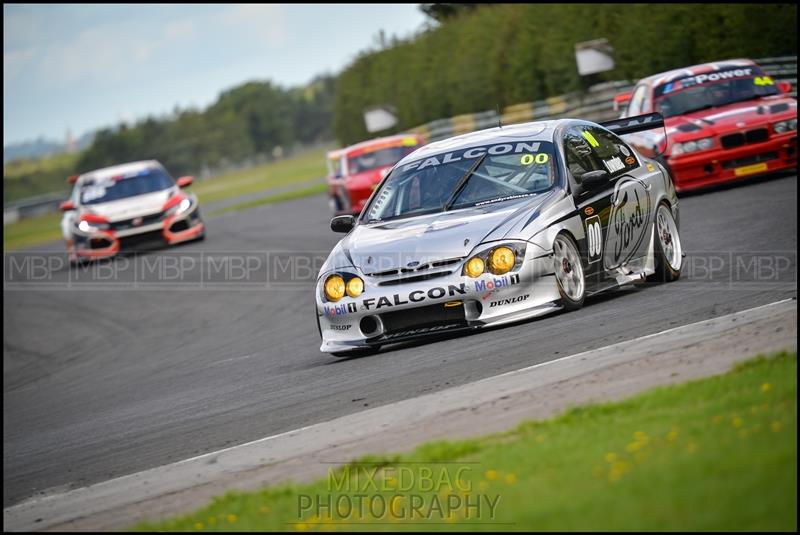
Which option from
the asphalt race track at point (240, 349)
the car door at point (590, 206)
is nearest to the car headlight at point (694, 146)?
the asphalt race track at point (240, 349)

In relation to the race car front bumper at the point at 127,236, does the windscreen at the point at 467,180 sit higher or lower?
higher

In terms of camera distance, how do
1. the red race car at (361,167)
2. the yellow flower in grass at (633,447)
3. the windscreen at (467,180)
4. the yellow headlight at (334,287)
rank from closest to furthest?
the yellow flower in grass at (633,447) → the yellow headlight at (334,287) → the windscreen at (467,180) → the red race car at (361,167)

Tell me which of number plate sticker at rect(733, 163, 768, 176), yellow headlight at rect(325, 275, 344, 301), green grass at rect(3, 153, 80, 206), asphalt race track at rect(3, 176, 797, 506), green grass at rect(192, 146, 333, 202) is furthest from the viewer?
green grass at rect(3, 153, 80, 206)

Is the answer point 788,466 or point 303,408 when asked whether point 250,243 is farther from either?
point 788,466

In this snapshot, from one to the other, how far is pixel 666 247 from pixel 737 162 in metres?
6.66

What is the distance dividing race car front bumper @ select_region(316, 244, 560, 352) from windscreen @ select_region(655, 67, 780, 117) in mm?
9414

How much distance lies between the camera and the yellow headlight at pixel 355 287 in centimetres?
897

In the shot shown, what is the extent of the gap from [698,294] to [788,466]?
5300 millimetres

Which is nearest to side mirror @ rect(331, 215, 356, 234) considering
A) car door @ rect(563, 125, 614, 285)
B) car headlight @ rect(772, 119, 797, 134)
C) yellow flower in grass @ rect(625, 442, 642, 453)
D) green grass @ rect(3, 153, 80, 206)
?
car door @ rect(563, 125, 614, 285)

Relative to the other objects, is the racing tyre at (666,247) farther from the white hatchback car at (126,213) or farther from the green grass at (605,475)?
the white hatchback car at (126,213)

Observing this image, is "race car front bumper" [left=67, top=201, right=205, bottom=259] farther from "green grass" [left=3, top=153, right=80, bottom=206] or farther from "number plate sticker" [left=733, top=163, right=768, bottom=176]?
"green grass" [left=3, top=153, right=80, bottom=206]

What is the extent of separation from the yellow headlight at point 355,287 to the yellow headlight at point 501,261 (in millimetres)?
948

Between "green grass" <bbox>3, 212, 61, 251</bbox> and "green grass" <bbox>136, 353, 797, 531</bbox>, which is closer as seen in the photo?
"green grass" <bbox>136, 353, 797, 531</bbox>

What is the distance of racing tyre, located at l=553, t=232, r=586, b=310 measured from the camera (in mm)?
8898
